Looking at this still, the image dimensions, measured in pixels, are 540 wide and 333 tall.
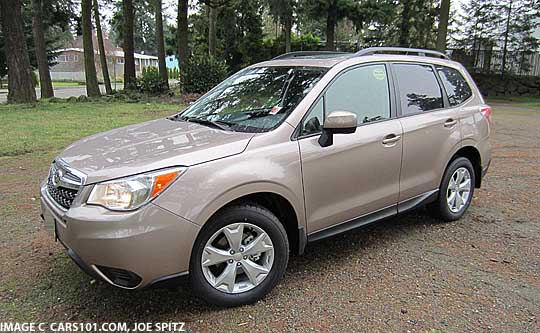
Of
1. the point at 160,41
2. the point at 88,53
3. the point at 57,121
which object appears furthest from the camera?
the point at 160,41

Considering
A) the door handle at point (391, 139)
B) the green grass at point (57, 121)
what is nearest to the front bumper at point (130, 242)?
the door handle at point (391, 139)

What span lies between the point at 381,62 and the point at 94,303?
3.07m

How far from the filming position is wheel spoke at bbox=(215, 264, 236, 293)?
2912 mm

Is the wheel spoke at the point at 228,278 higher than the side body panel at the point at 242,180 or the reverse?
the reverse

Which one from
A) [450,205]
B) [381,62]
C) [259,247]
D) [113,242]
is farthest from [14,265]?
[450,205]

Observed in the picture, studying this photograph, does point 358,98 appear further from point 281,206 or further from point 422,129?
point 281,206

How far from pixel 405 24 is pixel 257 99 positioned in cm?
2360

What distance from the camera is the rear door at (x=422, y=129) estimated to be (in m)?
3.99

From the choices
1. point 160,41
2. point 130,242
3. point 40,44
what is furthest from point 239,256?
point 160,41

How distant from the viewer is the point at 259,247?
3.02 meters

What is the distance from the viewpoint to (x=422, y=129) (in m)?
4.06

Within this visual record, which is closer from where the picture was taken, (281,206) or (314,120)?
(281,206)

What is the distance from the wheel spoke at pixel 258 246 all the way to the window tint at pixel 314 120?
84 cm

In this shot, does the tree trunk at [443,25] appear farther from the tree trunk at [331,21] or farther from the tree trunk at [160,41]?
the tree trunk at [160,41]
